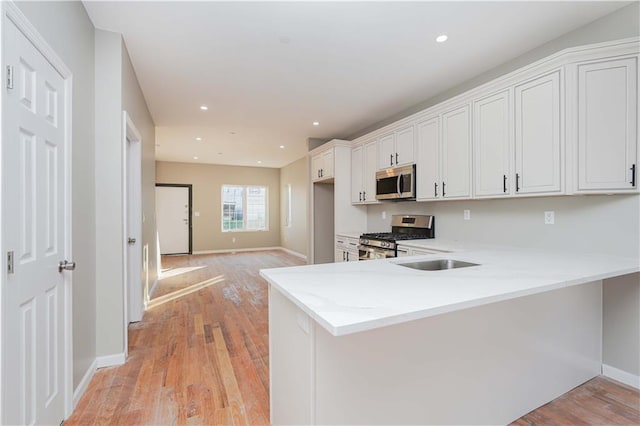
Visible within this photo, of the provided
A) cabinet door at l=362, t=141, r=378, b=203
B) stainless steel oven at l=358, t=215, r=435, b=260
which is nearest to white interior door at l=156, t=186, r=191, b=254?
cabinet door at l=362, t=141, r=378, b=203

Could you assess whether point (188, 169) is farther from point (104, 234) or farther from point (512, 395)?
point (512, 395)

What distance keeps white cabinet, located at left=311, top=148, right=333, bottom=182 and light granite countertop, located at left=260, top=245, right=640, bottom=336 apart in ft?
10.6

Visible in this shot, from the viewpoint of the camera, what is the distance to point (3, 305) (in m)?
1.17

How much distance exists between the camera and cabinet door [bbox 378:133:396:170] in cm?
397

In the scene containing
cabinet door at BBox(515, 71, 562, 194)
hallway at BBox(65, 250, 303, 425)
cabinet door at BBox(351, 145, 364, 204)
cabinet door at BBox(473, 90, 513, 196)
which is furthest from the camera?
cabinet door at BBox(351, 145, 364, 204)

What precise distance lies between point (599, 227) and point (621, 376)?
1.06 m

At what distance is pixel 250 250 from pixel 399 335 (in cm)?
824

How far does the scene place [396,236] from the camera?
3789 millimetres

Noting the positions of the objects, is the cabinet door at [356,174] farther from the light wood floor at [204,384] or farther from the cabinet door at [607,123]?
the cabinet door at [607,123]

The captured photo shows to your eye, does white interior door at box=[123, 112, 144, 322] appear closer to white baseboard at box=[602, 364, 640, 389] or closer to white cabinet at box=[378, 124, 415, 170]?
white cabinet at box=[378, 124, 415, 170]

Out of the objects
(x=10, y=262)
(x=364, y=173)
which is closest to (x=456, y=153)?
(x=364, y=173)

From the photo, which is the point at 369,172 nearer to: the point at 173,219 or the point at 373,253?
the point at 373,253

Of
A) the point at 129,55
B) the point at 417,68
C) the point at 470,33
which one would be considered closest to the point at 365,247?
the point at 417,68

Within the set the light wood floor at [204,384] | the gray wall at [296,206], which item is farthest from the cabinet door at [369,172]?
the gray wall at [296,206]
